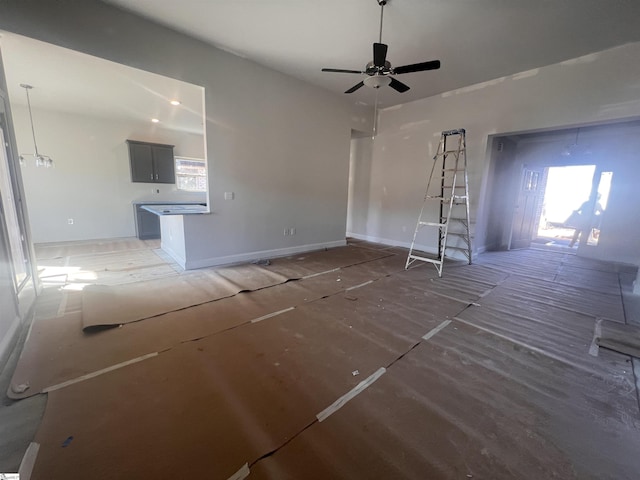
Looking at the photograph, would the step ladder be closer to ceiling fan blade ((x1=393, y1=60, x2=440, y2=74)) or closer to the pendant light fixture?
ceiling fan blade ((x1=393, y1=60, x2=440, y2=74))

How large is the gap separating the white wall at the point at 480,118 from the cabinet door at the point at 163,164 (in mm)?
4910

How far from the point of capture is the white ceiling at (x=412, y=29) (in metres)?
2.65

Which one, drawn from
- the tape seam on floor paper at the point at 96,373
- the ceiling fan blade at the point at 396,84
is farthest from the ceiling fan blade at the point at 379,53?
the tape seam on floor paper at the point at 96,373

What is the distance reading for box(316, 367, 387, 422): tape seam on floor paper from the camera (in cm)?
143

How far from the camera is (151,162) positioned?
247 inches

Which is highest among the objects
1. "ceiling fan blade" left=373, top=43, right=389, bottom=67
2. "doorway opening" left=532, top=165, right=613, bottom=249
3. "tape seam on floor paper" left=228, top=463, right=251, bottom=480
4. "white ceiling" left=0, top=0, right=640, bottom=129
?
"white ceiling" left=0, top=0, right=640, bottom=129

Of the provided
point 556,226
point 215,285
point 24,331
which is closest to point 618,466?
point 215,285

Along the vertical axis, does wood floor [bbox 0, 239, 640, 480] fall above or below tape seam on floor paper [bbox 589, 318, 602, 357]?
below

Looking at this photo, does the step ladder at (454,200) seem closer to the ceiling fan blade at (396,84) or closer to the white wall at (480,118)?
the white wall at (480,118)

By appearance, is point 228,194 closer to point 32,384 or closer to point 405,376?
point 32,384

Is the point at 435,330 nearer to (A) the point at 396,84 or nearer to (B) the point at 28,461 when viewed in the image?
(B) the point at 28,461

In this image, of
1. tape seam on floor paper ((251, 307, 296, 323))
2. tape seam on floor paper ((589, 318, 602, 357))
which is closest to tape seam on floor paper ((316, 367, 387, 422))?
tape seam on floor paper ((251, 307, 296, 323))

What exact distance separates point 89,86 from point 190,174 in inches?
121

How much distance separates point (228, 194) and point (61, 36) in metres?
2.27
